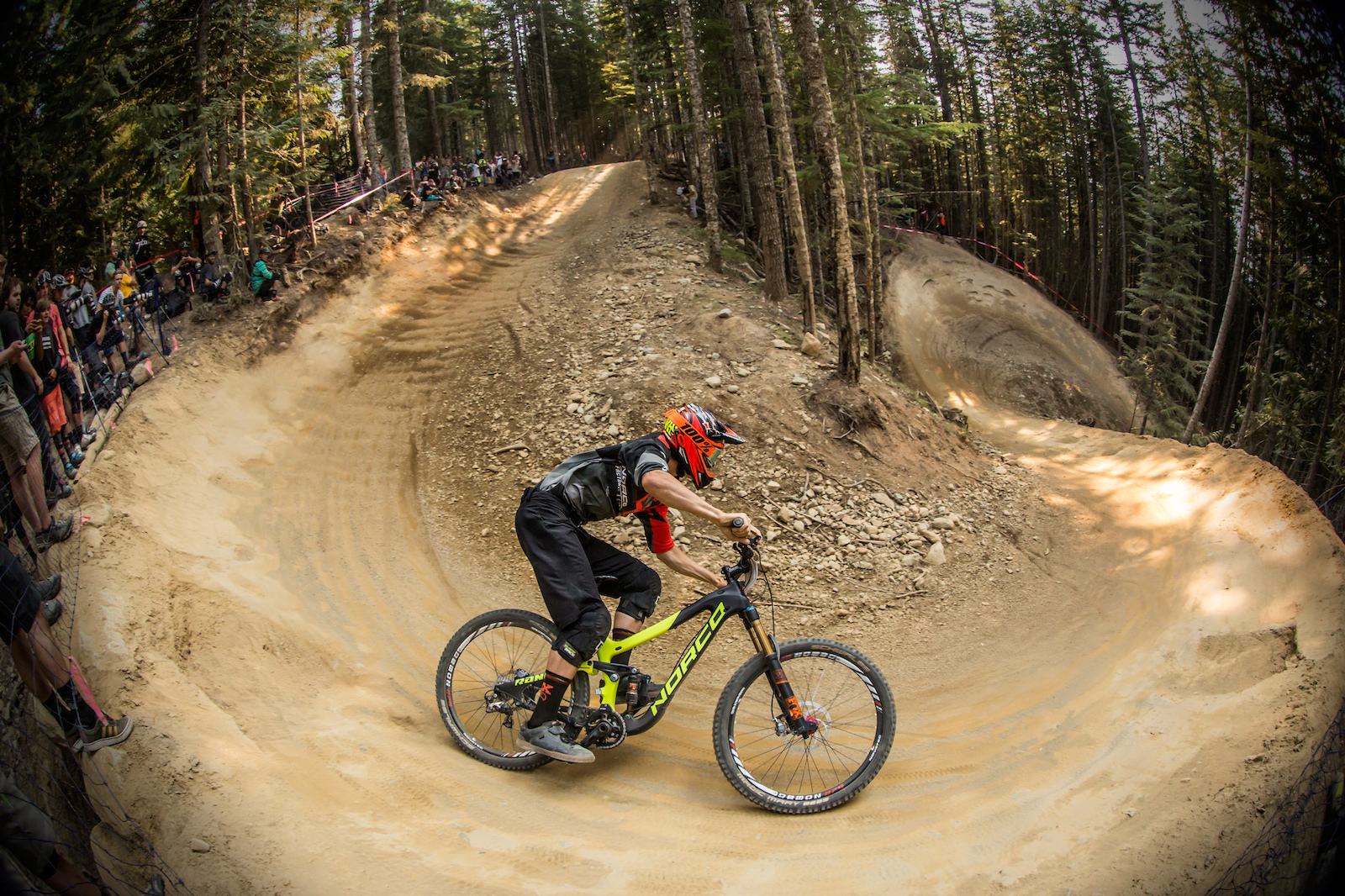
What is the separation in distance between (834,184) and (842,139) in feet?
37.3

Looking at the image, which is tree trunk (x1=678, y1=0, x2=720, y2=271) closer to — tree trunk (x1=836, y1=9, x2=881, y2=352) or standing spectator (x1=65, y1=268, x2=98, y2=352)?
tree trunk (x1=836, y1=9, x2=881, y2=352)

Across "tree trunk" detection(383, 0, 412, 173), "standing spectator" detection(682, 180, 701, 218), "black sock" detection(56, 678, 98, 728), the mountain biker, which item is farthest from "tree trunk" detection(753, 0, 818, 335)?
"tree trunk" detection(383, 0, 412, 173)

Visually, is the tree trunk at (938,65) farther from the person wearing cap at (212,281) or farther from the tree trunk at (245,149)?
the person wearing cap at (212,281)

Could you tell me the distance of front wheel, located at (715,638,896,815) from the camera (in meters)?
4.45

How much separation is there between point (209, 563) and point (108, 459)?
2.35 m

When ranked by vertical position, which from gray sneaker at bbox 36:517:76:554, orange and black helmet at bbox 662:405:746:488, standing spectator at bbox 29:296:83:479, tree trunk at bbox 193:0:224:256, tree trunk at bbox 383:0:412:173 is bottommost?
gray sneaker at bbox 36:517:76:554

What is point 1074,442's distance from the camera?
616 inches

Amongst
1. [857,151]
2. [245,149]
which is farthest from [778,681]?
[857,151]

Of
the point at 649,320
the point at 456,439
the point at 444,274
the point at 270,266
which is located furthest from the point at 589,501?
the point at 444,274

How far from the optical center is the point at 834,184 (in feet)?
37.2

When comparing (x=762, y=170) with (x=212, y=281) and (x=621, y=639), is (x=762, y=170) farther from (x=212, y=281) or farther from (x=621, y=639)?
(x=621, y=639)

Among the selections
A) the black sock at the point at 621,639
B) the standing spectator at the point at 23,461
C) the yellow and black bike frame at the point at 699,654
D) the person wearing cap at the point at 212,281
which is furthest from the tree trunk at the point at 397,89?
the yellow and black bike frame at the point at 699,654

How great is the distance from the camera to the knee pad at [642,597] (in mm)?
4926

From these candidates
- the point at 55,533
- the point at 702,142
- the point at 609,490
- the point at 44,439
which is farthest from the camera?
the point at 702,142
